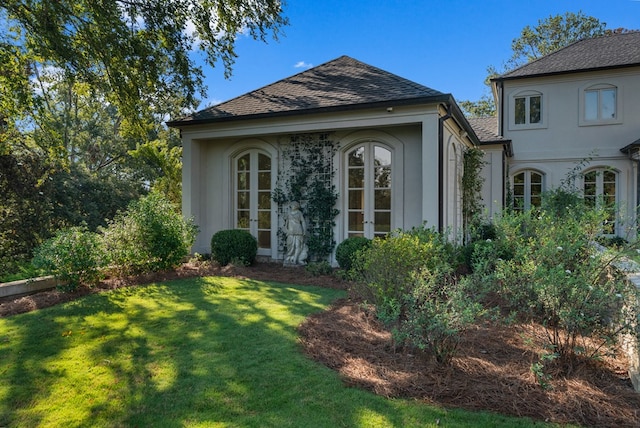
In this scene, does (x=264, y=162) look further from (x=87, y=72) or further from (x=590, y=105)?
(x=590, y=105)

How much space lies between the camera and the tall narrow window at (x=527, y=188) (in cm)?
1529

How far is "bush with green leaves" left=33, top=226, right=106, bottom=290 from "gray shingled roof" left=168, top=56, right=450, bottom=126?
14.2 ft

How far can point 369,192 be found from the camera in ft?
29.0

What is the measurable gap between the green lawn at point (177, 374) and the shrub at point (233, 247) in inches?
124

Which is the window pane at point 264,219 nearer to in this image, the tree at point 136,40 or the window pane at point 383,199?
the window pane at point 383,199

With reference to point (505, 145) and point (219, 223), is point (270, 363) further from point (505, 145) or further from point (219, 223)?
point (505, 145)

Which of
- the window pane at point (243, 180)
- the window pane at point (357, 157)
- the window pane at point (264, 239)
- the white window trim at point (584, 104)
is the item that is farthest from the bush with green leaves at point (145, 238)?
the white window trim at point (584, 104)

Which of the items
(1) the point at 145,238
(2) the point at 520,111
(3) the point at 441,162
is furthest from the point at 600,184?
(1) the point at 145,238

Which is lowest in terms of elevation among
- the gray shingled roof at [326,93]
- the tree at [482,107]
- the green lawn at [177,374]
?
the green lawn at [177,374]

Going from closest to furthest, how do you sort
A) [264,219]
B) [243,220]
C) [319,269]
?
1. [319,269]
2. [264,219]
3. [243,220]

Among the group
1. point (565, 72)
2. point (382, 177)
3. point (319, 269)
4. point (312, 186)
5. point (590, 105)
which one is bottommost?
point (319, 269)

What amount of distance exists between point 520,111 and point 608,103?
9.54ft

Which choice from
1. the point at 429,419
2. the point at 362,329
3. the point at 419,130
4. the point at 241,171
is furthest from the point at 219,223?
the point at 429,419

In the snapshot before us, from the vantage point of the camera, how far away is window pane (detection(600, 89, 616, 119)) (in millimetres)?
14070
